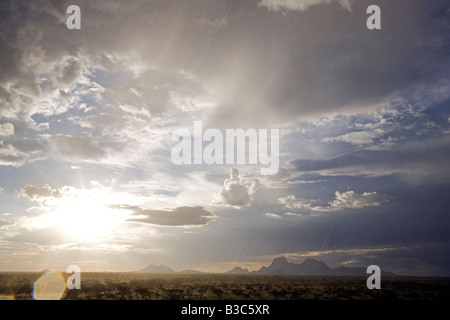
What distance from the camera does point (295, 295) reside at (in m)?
37.6

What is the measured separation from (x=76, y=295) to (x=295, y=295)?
87.2 ft
